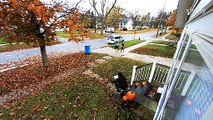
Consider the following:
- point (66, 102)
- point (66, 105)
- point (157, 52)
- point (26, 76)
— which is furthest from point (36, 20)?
point (157, 52)

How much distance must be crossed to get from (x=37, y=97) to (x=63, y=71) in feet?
10.4

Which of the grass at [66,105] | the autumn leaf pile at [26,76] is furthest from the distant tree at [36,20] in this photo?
the grass at [66,105]

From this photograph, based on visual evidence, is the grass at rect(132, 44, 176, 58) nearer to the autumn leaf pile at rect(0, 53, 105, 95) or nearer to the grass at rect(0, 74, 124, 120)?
the autumn leaf pile at rect(0, 53, 105, 95)

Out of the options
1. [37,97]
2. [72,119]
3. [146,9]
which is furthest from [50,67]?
[146,9]

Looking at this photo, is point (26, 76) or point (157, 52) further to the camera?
point (157, 52)

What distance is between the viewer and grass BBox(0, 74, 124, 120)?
4.39 meters

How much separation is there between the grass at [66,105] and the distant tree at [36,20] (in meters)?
3.38

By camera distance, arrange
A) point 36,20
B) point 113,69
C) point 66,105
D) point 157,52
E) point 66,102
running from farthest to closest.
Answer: point 157,52, point 113,69, point 36,20, point 66,102, point 66,105

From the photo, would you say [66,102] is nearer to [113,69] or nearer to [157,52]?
[113,69]

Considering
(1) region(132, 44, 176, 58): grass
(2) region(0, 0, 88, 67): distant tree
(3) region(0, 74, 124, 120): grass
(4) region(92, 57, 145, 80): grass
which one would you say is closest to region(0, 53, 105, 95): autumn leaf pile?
(2) region(0, 0, 88, 67): distant tree

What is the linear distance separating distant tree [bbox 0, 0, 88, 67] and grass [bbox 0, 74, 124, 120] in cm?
338

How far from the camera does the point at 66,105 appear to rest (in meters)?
4.91

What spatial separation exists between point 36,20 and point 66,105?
514 centimetres

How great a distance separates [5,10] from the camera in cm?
593
